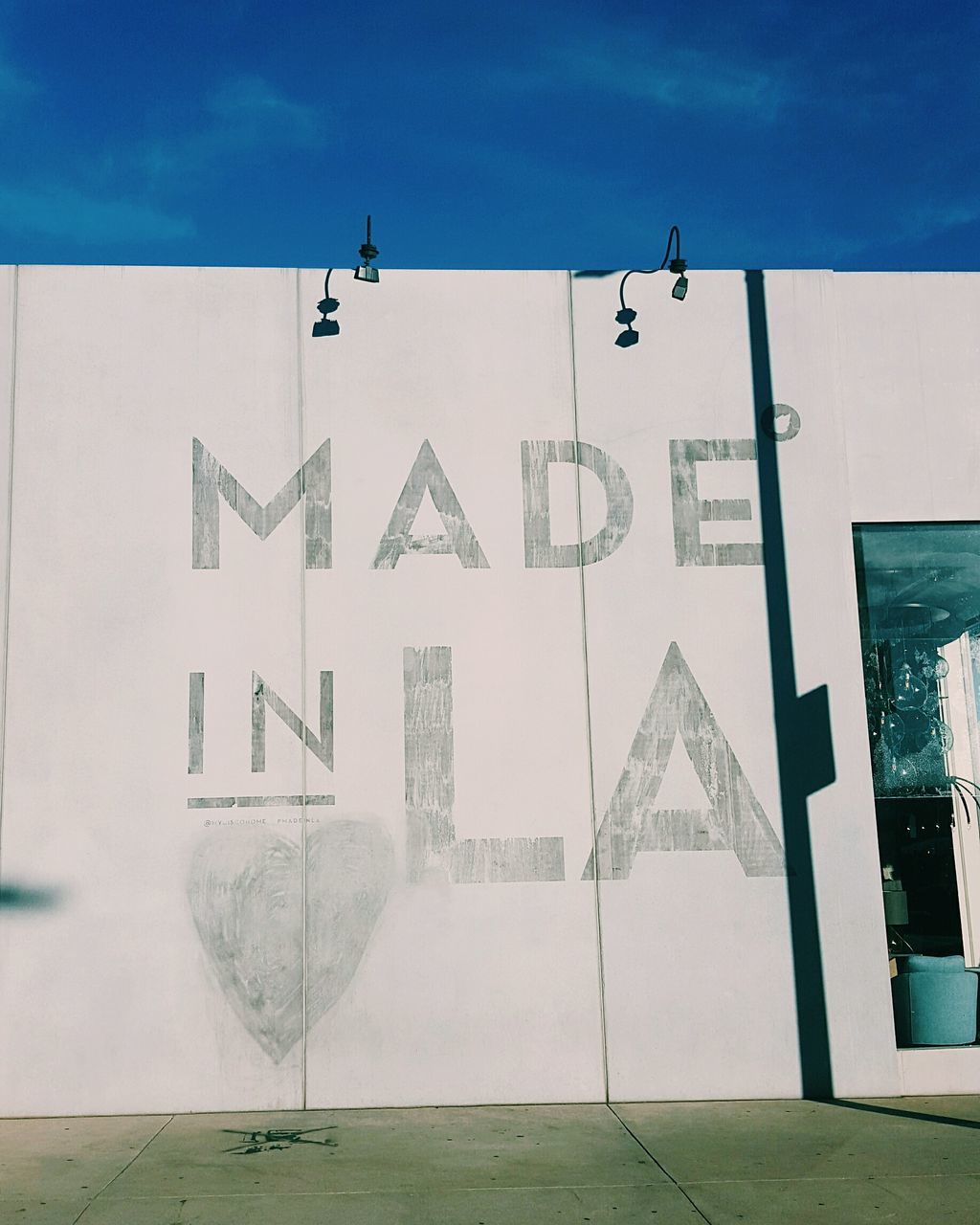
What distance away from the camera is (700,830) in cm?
712

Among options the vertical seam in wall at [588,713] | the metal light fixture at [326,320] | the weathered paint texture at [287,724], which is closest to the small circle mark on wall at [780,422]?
the vertical seam in wall at [588,713]

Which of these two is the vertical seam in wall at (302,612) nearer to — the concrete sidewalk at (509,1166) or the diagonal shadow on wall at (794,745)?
the concrete sidewalk at (509,1166)

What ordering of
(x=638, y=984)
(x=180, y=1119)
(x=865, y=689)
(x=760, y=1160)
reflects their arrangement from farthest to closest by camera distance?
(x=865, y=689) < (x=638, y=984) < (x=180, y=1119) < (x=760, y=1160)

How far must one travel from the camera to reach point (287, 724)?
23.1ft

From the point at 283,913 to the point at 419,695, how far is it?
1542 mm

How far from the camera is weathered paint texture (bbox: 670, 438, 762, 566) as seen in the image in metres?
7.43

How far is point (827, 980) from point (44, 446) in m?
5.91

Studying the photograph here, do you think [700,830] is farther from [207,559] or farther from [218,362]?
[218,362]

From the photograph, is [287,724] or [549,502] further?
[549,502]

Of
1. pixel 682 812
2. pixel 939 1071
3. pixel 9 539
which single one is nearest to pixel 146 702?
pixel 9 539

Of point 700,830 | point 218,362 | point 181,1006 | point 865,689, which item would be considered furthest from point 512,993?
A: point 218,362

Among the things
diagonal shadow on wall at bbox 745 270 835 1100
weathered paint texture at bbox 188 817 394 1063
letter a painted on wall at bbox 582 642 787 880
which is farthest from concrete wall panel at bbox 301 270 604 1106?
diagonal shadow on wall at bbox 745 270 835 1100

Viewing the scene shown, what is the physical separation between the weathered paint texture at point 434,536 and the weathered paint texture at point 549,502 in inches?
14.9

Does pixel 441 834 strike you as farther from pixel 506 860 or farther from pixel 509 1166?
pixel 509 1166
